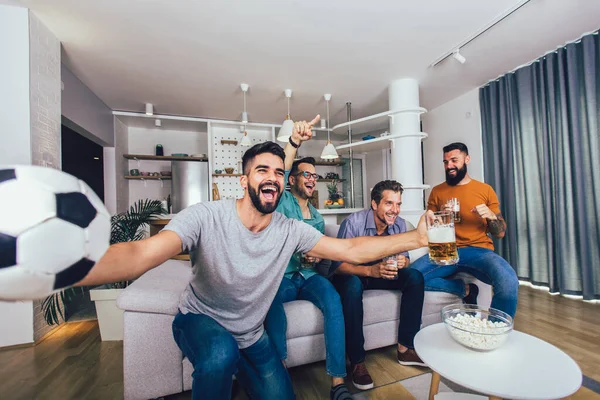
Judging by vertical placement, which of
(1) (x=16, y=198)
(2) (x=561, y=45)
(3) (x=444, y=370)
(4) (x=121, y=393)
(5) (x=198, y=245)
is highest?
(2) (x=561, y=45)

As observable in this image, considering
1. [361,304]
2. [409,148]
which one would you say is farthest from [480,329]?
[409,148]

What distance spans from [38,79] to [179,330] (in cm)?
243

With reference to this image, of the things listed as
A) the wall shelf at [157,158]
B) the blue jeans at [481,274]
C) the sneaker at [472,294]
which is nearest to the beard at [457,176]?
the blue jeans at [481,274]

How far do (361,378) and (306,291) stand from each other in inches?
20.3

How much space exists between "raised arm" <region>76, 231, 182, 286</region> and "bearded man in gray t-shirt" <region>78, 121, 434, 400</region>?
0.13 ft

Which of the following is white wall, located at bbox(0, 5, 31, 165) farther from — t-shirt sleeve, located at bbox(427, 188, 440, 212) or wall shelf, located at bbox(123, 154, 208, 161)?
t-shirt sleeve, located at bbox(427, 188, 440, 212)

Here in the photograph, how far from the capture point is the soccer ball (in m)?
0.35

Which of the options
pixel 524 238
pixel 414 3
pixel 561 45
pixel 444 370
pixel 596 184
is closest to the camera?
pixel 444 370

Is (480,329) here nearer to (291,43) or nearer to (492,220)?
(492,220)

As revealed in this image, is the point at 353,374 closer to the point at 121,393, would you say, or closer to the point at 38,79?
the point at 121,393

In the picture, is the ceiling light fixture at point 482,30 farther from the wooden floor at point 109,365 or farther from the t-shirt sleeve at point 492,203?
the wooden floor at point 109,365

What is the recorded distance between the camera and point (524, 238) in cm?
331

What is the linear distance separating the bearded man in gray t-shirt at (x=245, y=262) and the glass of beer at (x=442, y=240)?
0.08 m

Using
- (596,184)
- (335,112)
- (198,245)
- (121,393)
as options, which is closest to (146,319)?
(121,393)
